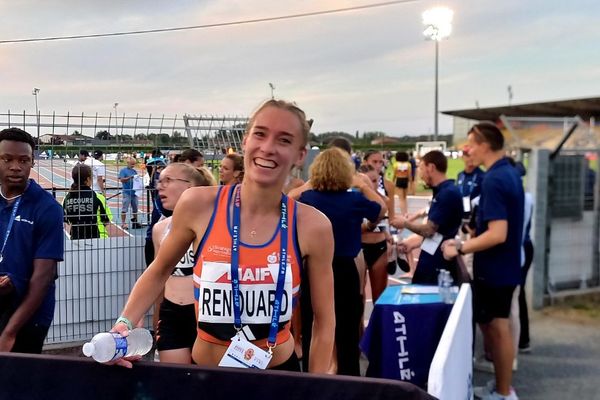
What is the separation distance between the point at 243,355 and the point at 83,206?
421 centimetres

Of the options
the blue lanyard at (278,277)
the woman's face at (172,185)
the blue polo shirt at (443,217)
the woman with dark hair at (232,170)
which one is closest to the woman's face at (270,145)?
the blue lanyard at (278,277)

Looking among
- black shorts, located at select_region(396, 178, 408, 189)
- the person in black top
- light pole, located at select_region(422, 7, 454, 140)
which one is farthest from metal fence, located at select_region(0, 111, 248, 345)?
light pole, located at select_region(422, 7, 454, 140)

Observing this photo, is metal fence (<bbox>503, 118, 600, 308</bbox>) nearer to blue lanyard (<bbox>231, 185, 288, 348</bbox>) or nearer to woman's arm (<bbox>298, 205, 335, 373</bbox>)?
woman's arm (<bbox>298, 205, 335, 373</bbox>)

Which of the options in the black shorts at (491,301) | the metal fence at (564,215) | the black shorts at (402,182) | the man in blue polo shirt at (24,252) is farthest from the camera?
the black shorts at (402,182)

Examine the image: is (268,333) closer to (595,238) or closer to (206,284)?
(206,284)

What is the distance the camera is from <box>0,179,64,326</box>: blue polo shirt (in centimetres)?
292

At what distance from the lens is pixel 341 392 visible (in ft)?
4.83

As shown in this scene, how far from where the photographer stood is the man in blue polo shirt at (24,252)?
2.88 metres

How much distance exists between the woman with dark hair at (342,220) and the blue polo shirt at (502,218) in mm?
843

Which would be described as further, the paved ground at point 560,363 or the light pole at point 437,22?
the light pole at point 437,22

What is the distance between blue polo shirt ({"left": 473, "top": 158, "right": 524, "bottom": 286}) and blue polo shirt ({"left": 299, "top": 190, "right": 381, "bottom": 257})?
0.90 m

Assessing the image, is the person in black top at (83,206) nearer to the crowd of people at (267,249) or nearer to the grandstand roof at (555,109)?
the crowd of people at (267,249)

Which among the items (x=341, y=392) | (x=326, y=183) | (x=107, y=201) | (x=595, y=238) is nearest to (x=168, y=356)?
(x=326, y=183)

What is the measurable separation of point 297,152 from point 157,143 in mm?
3988
